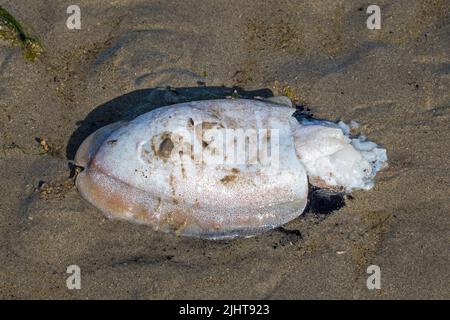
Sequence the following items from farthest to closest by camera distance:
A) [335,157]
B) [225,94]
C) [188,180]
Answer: [225,94] → [335,157] → [188,180]

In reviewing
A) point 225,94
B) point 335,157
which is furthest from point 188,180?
point 335,157

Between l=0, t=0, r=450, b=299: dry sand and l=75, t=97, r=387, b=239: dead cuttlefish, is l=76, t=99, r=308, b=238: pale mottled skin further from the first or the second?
l=0, t=0, r=450, b=299: dry sand

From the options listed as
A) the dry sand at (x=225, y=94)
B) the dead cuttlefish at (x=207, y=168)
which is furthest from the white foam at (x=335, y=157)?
the dry sand at (x=225, y=94)

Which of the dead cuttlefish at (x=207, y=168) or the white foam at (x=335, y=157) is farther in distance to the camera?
the white foam at (x=335, y=157)

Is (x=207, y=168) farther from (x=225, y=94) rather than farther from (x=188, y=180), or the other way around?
(x=225, y=94)

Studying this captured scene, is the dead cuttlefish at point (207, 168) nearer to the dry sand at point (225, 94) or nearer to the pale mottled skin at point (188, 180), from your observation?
the pale mottled skin at point (188, 180)

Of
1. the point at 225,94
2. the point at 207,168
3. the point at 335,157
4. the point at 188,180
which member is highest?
the point at 225,94
